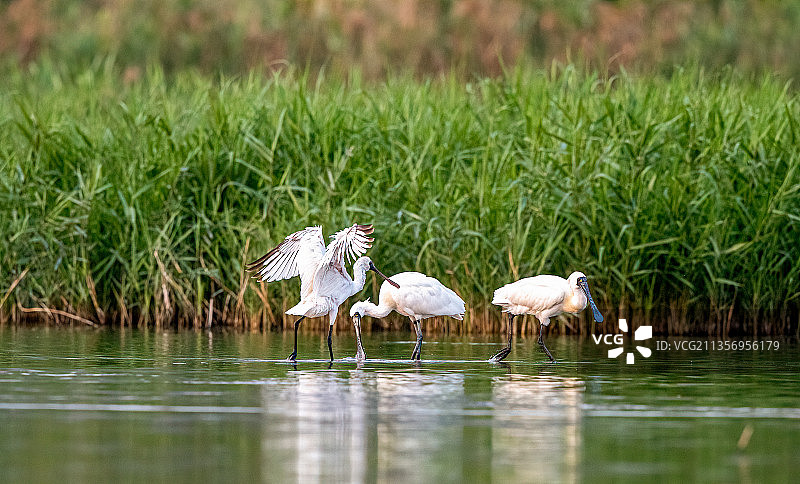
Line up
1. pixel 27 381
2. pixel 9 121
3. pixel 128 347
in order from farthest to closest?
pixel 9 121, pixel 128 347, pixel 27 381

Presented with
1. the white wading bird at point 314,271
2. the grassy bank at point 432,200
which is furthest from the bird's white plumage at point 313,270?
the grassy bank at point 432,200

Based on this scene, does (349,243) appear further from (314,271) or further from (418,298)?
(418,298)

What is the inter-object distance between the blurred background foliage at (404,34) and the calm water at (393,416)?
20.2 metres

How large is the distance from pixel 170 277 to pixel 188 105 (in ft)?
9.43

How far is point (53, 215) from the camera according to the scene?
46.1 ft

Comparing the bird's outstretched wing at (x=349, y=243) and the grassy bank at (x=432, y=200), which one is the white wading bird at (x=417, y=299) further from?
the grassy bank at (x=432, y=200)

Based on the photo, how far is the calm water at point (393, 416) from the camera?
5562mm

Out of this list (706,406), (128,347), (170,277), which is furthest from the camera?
(170,277)

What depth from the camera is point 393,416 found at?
23.2ft

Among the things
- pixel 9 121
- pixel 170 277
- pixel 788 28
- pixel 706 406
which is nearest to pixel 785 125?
pixel 170 277

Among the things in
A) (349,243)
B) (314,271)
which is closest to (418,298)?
(314,271)

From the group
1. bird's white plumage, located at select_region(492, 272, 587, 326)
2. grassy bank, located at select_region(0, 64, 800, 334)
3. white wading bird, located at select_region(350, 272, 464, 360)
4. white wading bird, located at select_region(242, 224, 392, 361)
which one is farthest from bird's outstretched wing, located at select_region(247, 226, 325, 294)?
grassy bank, located at select_region(0, 64, 800, 334)

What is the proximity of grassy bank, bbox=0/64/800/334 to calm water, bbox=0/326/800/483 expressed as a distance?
203cm

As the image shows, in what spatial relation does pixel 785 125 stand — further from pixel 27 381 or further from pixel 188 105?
pixel 27 381
